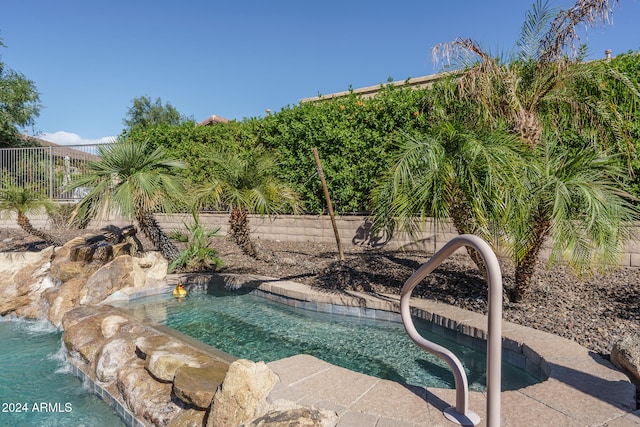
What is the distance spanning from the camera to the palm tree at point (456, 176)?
4.46m

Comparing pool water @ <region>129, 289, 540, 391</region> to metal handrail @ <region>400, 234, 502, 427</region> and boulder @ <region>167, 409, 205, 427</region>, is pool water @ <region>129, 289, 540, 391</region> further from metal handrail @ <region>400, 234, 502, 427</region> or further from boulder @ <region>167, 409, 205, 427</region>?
boulder @ <region>167, 409, 205, 427</region>

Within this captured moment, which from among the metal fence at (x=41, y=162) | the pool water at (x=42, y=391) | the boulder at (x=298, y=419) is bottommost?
the pool water at (x=42, y=391)

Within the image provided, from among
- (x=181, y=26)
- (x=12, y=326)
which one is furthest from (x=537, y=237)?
(x=181, y=26)

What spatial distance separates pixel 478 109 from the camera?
5.72m

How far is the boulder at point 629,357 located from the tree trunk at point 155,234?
292 inches

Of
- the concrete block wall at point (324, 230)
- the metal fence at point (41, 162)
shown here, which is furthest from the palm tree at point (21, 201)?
the metal fence at point (41, 162)

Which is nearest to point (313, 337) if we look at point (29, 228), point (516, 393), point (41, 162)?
point (516, 393)

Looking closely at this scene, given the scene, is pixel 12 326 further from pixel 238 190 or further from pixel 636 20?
pixel 636 20

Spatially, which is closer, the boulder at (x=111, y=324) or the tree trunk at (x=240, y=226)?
the boulder at (x=111, y=324)

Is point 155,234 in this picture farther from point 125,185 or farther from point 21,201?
point 21,201

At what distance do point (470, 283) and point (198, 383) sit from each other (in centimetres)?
437

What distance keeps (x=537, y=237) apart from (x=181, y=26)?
15.1 metres

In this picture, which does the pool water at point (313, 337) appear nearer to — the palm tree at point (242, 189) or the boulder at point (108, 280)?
the boulder at point (108, 280)

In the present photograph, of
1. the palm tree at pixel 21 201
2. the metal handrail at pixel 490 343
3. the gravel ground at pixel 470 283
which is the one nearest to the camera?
the metal handrail at pixel 490 343
